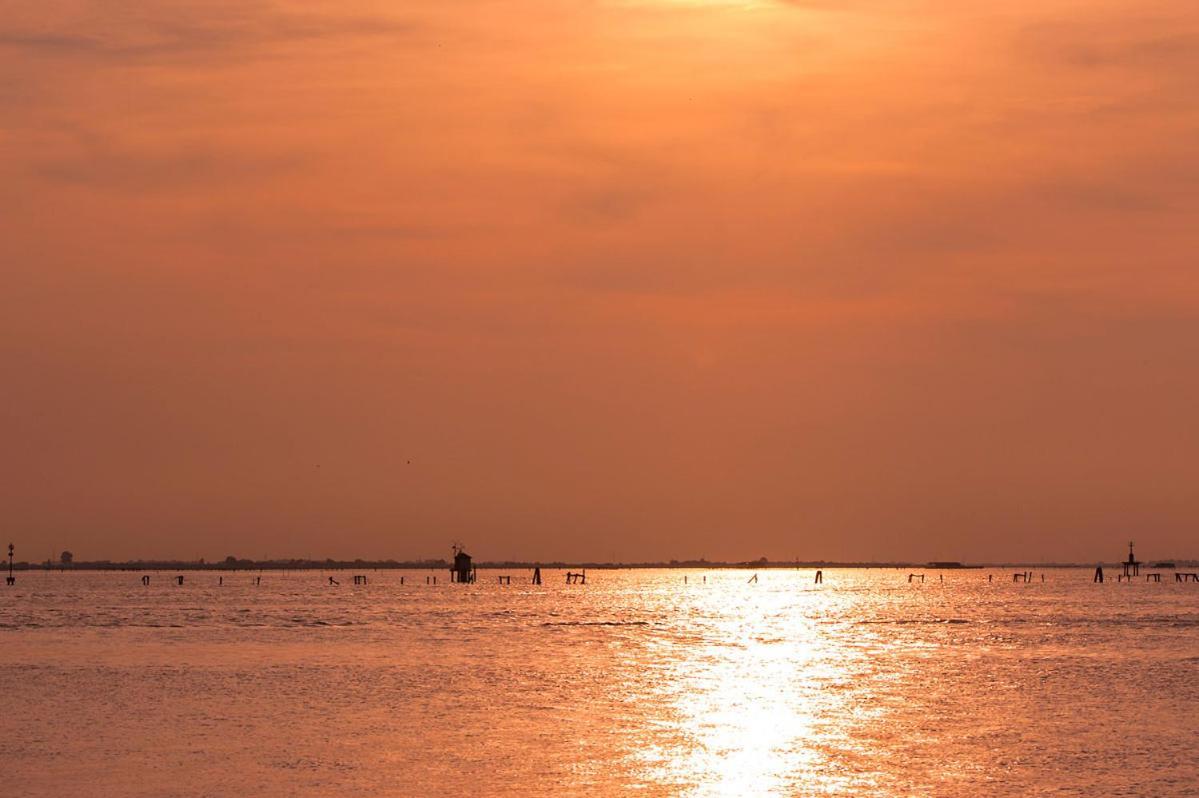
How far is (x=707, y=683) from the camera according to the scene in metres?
57.2

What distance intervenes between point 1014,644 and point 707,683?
3224 cm

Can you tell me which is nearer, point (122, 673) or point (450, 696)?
point (450, 696)

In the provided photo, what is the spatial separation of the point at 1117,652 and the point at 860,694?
28111 millimetres

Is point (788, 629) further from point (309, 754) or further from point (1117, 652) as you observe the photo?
point (309, 754)

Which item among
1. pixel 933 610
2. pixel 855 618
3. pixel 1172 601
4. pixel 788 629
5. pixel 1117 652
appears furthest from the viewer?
pixel 1172 601

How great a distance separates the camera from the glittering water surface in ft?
114

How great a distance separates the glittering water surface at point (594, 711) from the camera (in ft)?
114

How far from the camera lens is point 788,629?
10056cm

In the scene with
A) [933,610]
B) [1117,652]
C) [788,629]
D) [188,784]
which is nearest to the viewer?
[188,784]

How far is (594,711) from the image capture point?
4731cm

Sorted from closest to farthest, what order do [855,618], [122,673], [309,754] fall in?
[309,754], [122,673], [855,618]

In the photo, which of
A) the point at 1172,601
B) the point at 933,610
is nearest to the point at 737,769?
the point at 933,610

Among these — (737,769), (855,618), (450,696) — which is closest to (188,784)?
(737,769)

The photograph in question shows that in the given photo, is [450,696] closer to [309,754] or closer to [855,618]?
[309,754]
